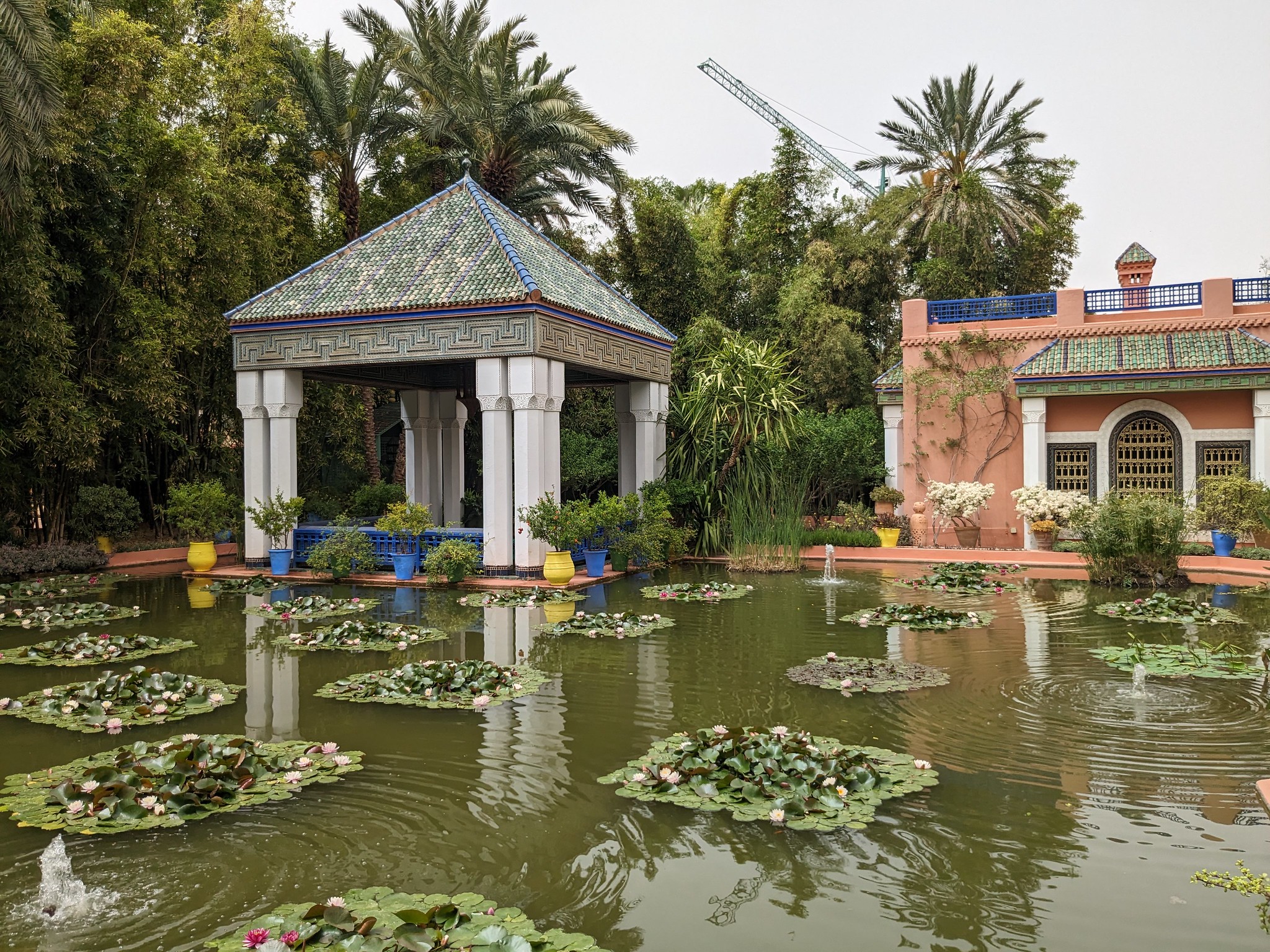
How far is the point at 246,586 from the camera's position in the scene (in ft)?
43.8

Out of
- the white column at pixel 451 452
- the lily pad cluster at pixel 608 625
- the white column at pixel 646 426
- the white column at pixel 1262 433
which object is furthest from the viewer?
the white column at pixel 451 452

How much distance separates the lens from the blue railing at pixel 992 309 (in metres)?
19.6

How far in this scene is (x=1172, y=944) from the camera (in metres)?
3.52

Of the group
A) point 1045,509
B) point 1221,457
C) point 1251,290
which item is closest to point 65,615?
point 1045,509

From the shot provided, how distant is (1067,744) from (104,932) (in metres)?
5.18

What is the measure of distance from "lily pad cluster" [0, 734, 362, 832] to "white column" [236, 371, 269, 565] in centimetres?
974

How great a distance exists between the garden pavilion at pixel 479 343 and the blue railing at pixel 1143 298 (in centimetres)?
896

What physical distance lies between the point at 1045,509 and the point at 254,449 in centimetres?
1376

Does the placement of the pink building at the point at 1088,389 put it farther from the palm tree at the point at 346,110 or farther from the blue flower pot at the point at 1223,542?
the palm tree at the point at 346,110

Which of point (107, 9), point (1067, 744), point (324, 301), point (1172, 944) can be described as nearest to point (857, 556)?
point (324, 301)

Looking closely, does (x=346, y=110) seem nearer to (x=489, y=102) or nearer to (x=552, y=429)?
(x=489, y=102)

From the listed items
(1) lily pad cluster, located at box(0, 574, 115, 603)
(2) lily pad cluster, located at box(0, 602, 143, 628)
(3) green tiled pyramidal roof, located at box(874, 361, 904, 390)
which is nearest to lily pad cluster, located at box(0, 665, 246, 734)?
(2) lily pad cluster, located at box(0, 602, 143, 628)

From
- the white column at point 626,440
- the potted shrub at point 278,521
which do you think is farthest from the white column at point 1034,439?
the potted shrub at point 278,521

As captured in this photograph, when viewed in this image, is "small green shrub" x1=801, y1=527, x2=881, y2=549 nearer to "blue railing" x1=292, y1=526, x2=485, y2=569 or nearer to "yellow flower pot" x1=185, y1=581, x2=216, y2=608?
"blue railing" x1=292, y1=526, x2=485, y2=569
